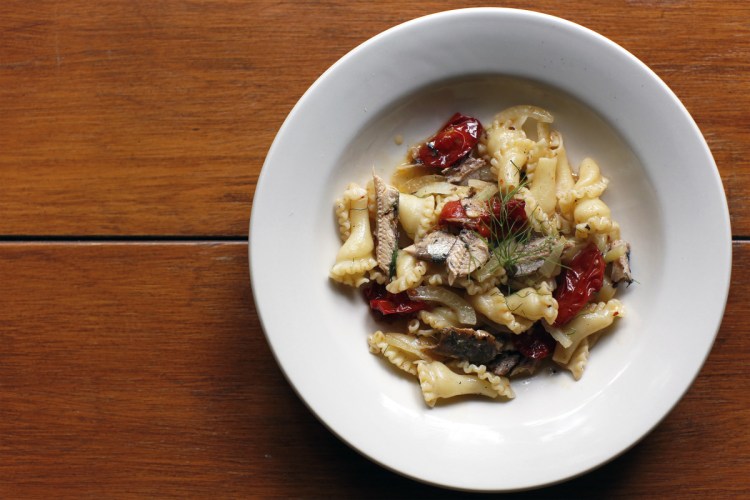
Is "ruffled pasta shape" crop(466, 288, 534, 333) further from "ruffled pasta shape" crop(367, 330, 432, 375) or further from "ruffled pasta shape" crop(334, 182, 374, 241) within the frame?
"ruffled pasta shape" crop(334, 182, 374, 241)

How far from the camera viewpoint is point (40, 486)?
2.24 metres

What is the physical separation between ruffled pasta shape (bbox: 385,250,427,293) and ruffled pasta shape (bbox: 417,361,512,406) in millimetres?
242

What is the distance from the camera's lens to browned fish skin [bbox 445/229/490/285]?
193 cm

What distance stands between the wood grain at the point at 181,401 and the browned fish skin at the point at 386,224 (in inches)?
18.4

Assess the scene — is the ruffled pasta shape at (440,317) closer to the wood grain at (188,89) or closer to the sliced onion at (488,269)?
the sliced onion at (488,269)

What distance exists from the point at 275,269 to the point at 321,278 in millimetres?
184

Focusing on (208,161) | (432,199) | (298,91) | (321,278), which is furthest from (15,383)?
(432,199)

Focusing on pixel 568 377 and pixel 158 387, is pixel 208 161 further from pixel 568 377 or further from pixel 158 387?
pixel 568 377

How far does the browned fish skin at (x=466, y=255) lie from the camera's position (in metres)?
1.93

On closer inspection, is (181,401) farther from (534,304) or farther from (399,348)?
(534,304)

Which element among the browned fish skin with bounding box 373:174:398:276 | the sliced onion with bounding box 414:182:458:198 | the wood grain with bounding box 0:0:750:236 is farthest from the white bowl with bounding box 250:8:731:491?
the wood grain with bounding box 0:0:750:236

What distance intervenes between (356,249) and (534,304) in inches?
21.5

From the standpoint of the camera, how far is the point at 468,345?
6.57 feet

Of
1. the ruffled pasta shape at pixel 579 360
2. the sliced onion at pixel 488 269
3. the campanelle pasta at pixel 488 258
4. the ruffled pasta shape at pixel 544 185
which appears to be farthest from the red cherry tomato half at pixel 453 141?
the ruffled pasta shape at pixel 579 360
